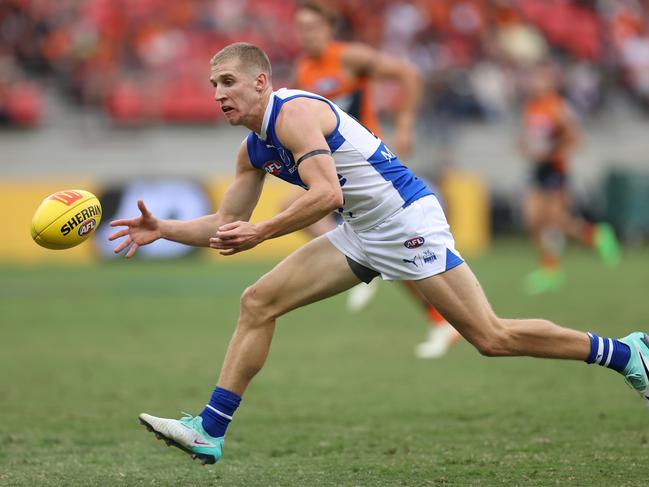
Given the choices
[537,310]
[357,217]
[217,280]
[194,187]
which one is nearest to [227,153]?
[194,187]

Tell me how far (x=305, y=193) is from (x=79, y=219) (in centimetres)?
131

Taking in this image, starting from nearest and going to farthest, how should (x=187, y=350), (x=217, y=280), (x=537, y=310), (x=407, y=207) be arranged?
(x=407, y=207), (x=187, y=350), (x=537, y=310), (x=217, y=280)

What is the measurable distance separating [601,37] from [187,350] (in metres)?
17.4

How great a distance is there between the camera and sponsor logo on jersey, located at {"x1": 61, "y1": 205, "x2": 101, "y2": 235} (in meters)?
5.61

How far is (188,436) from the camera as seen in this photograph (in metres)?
5.32

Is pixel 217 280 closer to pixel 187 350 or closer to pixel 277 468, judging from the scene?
pixel 187 350

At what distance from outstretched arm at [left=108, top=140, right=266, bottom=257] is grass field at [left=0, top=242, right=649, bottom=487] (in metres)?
1.26

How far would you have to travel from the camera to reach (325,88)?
1041 centimetres

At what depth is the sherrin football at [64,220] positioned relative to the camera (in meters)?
5.59

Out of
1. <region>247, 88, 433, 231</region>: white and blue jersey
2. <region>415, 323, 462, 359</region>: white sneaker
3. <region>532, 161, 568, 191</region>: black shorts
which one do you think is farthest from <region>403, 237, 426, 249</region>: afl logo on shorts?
<region>532, 161, 568, 191</region>: black shorts

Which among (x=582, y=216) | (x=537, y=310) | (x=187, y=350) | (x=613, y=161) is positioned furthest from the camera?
(x=613, y=161)

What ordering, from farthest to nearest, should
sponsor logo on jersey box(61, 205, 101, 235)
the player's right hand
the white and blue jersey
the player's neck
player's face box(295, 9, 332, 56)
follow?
player's face box(295, 9, 332, 56), the player's right hand, sponsor logo on jersey box(61, 205, 101, 235), the white and blue jersey, the player's neck

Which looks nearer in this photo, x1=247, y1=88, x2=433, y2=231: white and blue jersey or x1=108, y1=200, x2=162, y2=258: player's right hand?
x1=247, y1=88, x2=433, y2=231: white and blue jersey

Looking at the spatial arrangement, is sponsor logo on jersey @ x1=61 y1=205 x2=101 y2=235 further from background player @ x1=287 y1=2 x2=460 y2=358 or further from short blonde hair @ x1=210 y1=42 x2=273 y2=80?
background player @ x1=287 y1=2 x2=460 y2=358
